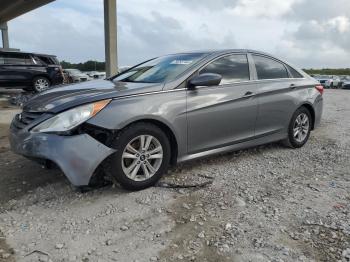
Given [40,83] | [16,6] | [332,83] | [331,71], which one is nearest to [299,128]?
[40,83]

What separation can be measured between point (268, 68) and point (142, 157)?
2496 millimetres

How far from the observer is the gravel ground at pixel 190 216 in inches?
114

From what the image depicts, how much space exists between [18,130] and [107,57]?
16.3 m

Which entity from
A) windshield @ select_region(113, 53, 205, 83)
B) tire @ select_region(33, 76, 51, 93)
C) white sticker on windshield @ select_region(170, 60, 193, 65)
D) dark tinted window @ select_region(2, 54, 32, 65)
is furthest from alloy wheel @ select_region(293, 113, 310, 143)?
dark tinted window @ select_region(2, 54, 32, 65)

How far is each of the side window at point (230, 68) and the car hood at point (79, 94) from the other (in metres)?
0.87

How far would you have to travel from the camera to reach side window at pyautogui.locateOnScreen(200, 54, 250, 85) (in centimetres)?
465

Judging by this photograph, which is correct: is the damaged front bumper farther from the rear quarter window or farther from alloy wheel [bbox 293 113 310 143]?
the rear quarter window

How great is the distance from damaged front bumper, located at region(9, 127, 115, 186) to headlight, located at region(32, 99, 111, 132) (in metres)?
0.08

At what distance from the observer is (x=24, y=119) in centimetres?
401

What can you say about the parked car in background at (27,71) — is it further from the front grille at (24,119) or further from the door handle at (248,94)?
the door handle at (248,94)

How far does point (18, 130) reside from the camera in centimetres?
392

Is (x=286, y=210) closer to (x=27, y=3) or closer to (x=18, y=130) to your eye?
(x=18, y=130)

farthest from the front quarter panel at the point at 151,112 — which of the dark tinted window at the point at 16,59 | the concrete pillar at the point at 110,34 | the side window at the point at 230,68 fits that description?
the concrete pillar at the point at 110,34

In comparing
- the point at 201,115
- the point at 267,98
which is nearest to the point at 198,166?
the point at 201,115
